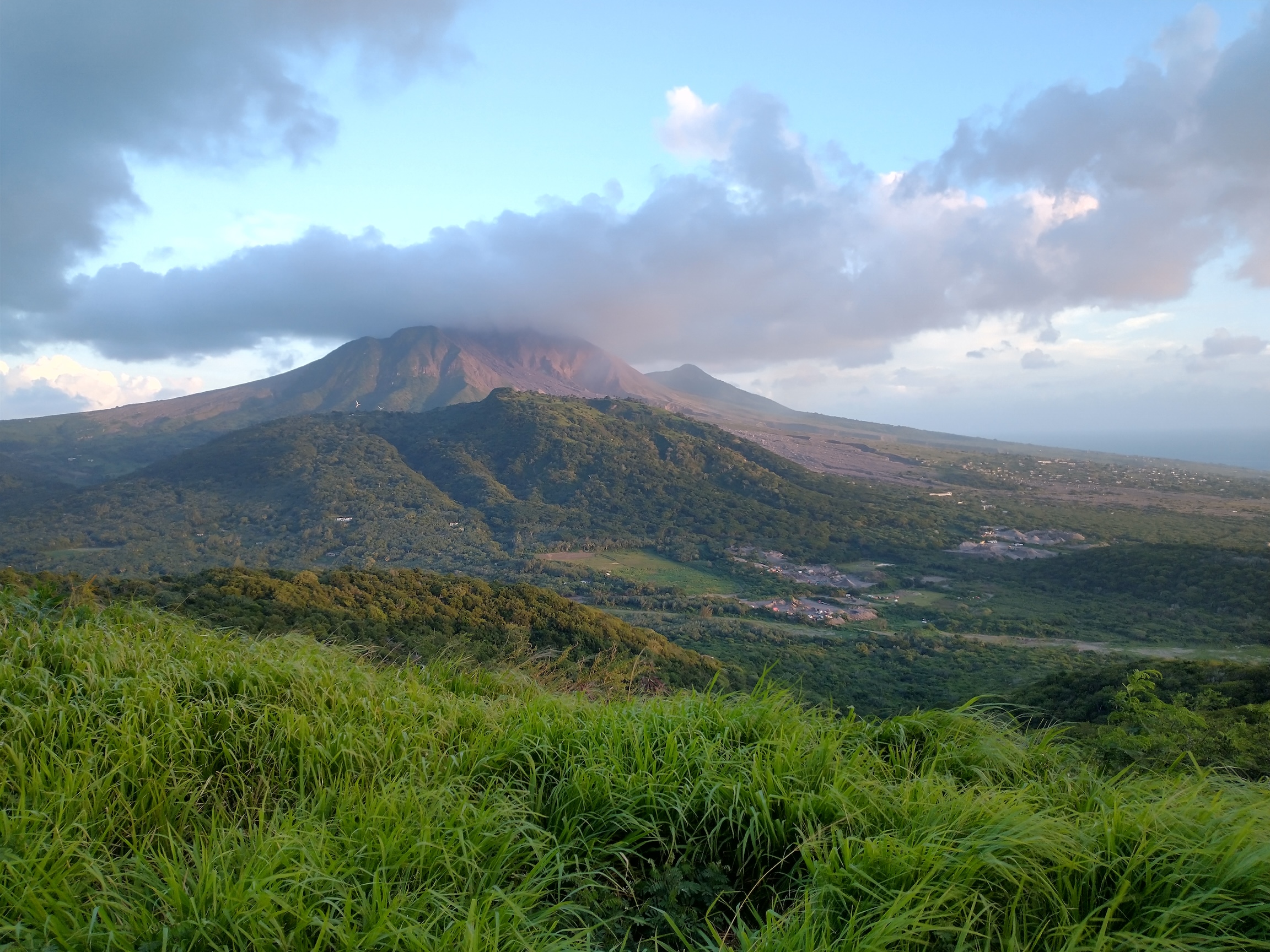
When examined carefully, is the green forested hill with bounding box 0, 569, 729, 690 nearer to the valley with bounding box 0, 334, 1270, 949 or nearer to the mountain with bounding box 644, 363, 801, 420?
the valley with bounding box 0, 334, 1270, 949

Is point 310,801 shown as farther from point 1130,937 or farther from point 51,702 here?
point 1130,937

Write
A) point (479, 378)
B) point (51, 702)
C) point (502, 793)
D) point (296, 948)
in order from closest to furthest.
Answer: point (296, 948)
point (502, 793)
point (51, 702)
point (479, 378)

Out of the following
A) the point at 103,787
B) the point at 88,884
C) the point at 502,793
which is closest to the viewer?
the point at 88,884

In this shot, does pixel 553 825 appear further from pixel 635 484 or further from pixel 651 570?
pixel 635 484

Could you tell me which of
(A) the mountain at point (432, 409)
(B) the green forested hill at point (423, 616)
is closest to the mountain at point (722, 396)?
(A) the mountain at point (432, 409)

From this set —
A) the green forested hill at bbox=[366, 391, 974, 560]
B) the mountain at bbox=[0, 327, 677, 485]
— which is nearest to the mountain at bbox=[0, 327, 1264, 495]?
the mountain at bbox=[0, 327, 677, 485]

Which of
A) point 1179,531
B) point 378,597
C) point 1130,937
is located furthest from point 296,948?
point 1179,531
